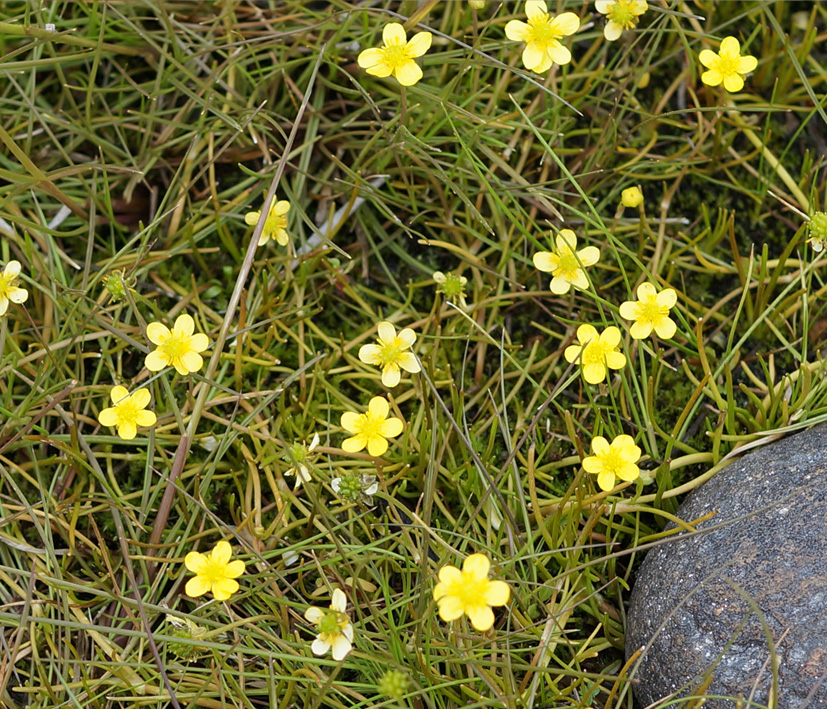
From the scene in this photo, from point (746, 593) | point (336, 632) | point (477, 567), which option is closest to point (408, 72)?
point (477, 567)

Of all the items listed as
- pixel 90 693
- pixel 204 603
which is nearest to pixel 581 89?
pixel 204 603

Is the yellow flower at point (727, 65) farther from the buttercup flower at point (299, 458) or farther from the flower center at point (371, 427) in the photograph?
the buttercup flower at point (299, 458)

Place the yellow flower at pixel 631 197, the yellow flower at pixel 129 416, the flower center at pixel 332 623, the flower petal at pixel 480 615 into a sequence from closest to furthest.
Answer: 1. the flower petal at pixel 480 615
2. the flower center at pixel 332 623
3. the yellow flower at pixel 129 416
4. the yellow flower at pixel 631 197

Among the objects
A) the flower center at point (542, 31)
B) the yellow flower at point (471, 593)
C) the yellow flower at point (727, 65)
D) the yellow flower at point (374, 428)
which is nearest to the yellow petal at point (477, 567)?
the yellow flower at point (471, 593)

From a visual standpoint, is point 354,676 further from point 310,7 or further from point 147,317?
point 310,7

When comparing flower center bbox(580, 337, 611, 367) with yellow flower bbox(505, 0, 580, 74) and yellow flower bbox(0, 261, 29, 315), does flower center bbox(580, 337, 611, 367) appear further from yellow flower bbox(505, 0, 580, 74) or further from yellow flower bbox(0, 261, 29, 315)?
yellow flower bbox(0, 261, 29, 315)

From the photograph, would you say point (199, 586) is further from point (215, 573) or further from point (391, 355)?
point (391, 355)
